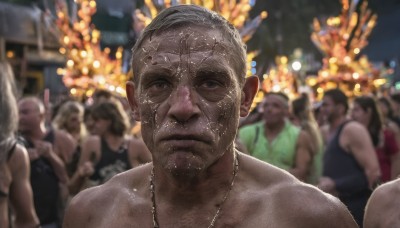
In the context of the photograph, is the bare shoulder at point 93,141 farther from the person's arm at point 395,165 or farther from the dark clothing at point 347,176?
the person's arm at point 395,165

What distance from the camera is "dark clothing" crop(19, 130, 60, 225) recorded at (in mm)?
6625

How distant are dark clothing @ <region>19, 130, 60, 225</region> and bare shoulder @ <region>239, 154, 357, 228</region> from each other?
4.17 metres

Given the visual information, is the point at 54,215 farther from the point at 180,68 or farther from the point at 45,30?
the point at 45,30

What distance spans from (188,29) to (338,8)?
4145cm

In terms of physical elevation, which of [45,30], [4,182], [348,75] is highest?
[4,182]

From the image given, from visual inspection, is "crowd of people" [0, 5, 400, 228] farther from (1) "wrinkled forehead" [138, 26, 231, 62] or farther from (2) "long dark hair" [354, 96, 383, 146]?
Result: (2) "long dark hair" [354, 96, 383, 146]

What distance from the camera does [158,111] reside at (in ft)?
8.33

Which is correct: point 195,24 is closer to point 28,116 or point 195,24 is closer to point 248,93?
point 248,93

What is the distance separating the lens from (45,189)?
6.68 meters

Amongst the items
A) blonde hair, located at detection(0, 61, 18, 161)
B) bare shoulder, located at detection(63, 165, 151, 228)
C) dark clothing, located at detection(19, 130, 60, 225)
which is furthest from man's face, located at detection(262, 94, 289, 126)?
bare shoulder, located at detection(63, 165, 151, 228)

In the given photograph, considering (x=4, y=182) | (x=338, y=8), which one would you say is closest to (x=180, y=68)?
(x=4, y=182)

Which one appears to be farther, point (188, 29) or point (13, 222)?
point (13, 222)

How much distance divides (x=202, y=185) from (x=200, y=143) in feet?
0.83

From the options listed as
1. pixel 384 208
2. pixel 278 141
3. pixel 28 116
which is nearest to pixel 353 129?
pixel 278 141
